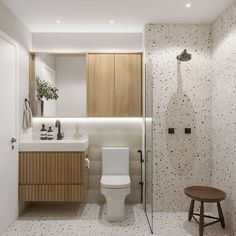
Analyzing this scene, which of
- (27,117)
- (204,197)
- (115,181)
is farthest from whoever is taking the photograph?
(27,117)

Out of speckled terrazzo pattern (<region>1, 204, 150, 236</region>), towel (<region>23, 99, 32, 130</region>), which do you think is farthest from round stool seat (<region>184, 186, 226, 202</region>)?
towel (<region>23, 99, 32, 130</region>)

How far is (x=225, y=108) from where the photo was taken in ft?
9.29

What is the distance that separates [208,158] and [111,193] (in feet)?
4.38

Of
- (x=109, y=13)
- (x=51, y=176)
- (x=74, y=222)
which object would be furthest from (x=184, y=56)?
(x=74, y=222)

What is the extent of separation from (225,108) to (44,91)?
239 centimetres

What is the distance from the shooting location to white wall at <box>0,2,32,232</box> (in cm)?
275

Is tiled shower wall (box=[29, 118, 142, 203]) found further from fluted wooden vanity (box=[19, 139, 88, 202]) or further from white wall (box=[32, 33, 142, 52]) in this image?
white wall (box=[32, 33, 142, 52])

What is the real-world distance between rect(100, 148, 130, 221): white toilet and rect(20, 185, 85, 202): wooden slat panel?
332mm

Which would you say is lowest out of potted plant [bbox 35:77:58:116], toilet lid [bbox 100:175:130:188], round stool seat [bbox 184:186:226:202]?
round stool seat [bbox 184:186:226:202]

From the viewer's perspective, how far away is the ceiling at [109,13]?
2.69 m

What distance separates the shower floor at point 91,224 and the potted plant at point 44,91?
4.78ft

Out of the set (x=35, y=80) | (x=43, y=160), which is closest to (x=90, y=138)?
(x=43, y=160)

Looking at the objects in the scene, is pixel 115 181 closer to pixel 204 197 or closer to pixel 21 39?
pixel 204 197

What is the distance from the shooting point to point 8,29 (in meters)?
2.82
